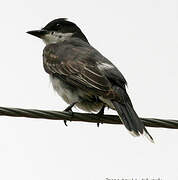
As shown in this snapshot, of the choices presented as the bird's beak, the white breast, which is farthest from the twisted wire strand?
the bird's beak

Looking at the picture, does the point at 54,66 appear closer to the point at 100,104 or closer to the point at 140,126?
the point at 100,104

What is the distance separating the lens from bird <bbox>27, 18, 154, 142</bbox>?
6.48 meters

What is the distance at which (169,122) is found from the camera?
5504 mm

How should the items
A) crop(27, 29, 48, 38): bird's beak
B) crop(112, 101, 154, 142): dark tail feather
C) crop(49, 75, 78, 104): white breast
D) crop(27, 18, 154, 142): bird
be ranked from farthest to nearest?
crop(27, 29, 48, 38): bird's beak
crop(49, 75, 78, 104): white breast
crop(27, 18, 154, 142): bird
crop(112, 101, 154, 142): dark tail feather

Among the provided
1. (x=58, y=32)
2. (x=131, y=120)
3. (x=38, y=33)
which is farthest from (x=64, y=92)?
(x=58, y=32)

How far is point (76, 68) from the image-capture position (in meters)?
7.30

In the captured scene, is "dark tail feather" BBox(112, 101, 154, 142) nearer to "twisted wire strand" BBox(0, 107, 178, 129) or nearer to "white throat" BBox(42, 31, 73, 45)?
"twisted wire strand" BBox(0, 107, 178, 129)

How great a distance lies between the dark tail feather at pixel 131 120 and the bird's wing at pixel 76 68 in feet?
0.83

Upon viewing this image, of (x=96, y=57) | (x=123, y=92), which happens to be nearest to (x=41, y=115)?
(x=123, y=92)

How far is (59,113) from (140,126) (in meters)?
1.16

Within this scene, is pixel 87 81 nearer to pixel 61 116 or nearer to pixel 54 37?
pixel 61 116

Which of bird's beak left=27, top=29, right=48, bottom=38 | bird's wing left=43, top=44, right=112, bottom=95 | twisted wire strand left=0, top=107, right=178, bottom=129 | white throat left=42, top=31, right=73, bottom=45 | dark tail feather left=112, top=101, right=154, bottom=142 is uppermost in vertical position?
bird's beak left=27, top=29, right=48, bottom=38

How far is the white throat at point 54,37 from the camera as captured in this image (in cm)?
921

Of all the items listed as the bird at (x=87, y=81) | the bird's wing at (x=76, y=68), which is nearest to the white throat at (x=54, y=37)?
the bird at (x=87, y=81)
